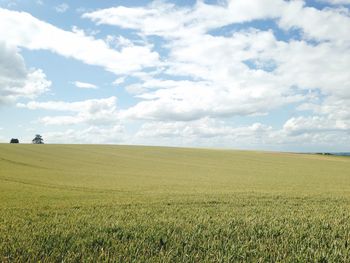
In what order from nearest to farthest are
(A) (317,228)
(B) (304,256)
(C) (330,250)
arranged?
(B) (304,256) < (C) (330,250) < (A) (317,228)

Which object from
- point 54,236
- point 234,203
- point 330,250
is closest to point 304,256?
point 330,250

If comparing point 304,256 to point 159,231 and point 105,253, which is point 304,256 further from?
point 105,253

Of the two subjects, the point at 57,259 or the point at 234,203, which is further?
the point at 234,203

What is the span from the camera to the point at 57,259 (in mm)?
→ 6613

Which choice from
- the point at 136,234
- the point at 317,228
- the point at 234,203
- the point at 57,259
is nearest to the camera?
the point at 57,259

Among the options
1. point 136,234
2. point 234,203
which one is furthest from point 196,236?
point 234,203

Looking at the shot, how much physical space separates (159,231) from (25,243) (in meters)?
3.10

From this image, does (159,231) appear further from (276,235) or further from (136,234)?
(276,235)

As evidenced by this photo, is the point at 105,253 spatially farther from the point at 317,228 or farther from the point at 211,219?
the point at 317,228

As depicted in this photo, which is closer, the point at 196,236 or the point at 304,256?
the point at 304,256

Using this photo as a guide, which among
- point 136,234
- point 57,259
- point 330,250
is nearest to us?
point 57,259

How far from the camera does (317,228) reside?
9539 millimetres

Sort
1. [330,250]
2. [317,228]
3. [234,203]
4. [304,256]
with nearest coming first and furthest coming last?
[304,256], [330,250], [317,228], [234,203]

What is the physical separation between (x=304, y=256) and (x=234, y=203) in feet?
29.4
